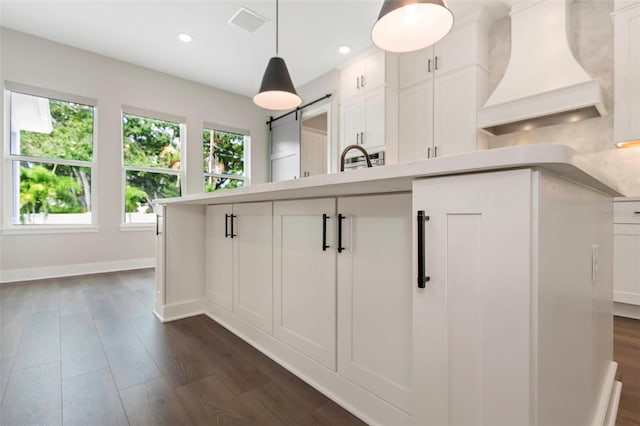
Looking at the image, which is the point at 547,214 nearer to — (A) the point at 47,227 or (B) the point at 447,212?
(B) the point at 447,212

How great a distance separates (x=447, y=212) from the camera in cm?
70

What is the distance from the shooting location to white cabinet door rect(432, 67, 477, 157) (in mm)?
3213

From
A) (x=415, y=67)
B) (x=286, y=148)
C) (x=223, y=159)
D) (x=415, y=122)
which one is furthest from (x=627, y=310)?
(x=223, y=159)

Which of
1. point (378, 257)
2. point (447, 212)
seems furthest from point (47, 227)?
point (447, 212)

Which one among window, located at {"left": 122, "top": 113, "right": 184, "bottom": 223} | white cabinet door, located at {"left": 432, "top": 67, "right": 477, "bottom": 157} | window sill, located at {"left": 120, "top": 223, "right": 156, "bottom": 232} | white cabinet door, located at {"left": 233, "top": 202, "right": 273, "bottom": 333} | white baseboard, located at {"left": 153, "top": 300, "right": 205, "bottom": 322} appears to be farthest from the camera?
window, located at {"left": 122, "top": 113, "right": 184, "bottom": 223}

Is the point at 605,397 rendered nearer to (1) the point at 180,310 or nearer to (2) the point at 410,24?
(2) the point at 410,24

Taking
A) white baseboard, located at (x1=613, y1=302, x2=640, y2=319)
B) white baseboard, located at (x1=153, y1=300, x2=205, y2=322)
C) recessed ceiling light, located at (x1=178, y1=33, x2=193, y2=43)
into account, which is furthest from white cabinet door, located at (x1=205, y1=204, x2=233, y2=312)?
white baseboard, located at (x1=613, y1=302, x2=640, y2=319)

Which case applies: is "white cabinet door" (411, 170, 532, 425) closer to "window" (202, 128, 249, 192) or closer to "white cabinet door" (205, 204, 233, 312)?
"white cabinet door" (205, 204, 233, 312)

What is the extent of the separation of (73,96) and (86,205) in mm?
1434

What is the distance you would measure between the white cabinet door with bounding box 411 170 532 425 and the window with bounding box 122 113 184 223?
4.81 metres

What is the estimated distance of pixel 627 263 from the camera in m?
2.37

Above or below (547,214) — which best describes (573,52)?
above

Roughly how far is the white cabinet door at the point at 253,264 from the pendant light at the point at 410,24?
133 cm

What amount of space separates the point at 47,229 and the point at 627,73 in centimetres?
614
